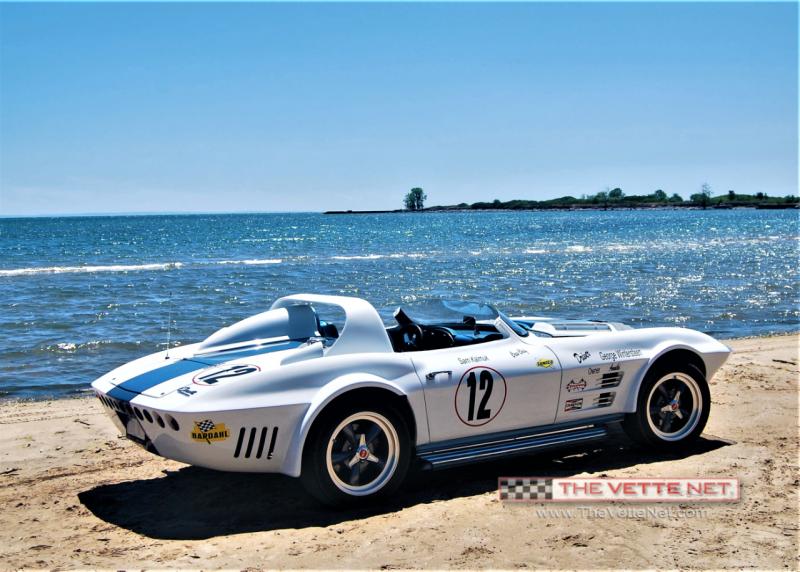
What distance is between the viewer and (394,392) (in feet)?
16.4

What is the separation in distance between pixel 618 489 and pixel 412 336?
1.78m

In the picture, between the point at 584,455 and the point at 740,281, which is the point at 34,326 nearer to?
the point at 584,455

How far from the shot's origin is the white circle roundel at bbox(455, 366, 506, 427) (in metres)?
5.29

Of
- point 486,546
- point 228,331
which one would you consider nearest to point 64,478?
point 228,331

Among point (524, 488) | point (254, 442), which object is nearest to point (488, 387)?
point (524, 488)

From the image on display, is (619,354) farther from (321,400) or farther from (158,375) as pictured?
(158,375)

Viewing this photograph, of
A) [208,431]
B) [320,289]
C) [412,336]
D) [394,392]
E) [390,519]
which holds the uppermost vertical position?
[412,336]

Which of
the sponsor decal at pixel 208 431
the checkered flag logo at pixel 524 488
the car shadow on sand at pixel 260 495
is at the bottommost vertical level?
the car shadow on sand at pixel 260 495

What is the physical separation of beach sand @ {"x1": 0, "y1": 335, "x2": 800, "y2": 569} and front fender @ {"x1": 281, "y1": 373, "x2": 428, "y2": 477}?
0.39 metres

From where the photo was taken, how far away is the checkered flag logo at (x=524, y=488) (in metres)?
5.17

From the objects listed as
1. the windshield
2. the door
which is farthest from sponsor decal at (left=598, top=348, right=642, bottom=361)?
the windshield

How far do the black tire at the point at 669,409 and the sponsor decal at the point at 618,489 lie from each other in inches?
25.5

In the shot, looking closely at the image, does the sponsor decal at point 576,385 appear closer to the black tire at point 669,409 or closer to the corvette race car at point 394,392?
the corvette race car at point 394,392

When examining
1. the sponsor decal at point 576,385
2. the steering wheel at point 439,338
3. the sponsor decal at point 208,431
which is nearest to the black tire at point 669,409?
the sponsor decal at point 576,385
